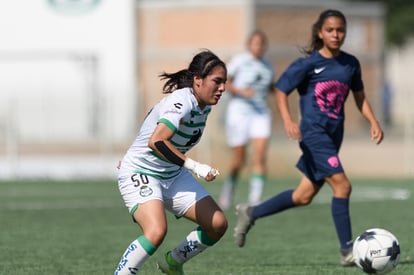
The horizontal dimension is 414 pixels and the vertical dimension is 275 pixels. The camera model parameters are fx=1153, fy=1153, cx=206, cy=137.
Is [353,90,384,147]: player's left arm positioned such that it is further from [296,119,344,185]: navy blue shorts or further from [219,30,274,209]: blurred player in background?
[219,30,274,209]: blurred player in background

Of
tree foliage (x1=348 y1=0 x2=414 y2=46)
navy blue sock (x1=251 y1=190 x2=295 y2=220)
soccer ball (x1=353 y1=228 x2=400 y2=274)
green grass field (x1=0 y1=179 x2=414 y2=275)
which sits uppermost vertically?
soccer ball (x1=353 y1=228 x2=400 y2=274)

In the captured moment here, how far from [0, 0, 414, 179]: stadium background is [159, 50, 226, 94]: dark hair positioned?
1745cm

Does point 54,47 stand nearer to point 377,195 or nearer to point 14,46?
point 14,46

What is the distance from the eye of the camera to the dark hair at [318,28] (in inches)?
398

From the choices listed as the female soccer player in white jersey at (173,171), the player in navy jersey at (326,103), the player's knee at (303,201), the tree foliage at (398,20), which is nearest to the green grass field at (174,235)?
the player's knee at (303,201)

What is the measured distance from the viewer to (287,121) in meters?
9.96

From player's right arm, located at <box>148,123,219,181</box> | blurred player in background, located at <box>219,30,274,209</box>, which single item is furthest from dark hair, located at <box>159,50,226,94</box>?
blurred player in background, located at <box>219,30,274,209</box>

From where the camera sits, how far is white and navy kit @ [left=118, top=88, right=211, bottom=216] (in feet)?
26.6

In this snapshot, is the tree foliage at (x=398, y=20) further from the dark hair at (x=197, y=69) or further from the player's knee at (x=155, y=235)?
the player's knee at (x=155, y=235)

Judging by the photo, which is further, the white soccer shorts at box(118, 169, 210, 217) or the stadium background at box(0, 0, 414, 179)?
the stadium background at box(0, 0, 414, 179)

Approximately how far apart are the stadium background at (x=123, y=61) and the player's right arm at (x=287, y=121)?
51.0 ft

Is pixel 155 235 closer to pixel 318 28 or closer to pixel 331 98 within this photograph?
pixel 331 98

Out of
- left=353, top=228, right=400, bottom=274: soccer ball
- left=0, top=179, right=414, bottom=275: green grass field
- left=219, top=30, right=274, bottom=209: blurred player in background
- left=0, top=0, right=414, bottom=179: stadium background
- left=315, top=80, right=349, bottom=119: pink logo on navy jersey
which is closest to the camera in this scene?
left=353, top=228, right=400, bottom=274: soccer ball

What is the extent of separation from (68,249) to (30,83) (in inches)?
833
